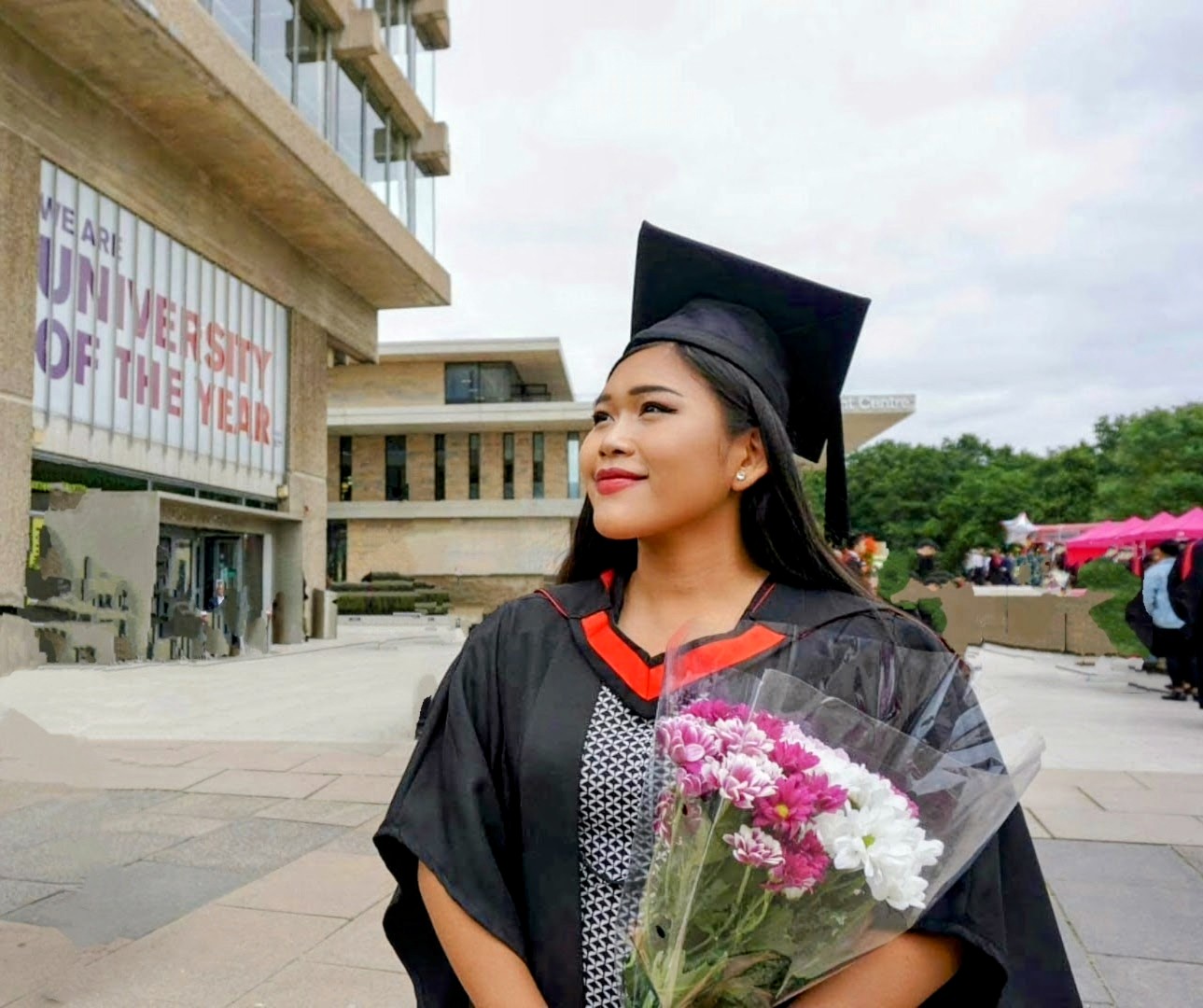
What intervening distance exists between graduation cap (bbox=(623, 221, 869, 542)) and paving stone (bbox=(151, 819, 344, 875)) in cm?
345

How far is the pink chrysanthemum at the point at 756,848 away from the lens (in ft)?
3.53

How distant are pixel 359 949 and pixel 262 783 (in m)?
2.93

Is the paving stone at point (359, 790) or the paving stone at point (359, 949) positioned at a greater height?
the paving stone at point (359, 790)

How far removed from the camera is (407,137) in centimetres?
2348

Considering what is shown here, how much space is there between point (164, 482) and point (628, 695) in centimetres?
1625

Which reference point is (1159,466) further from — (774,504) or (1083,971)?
(774,504)

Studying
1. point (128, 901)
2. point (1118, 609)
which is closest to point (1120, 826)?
point (128, 901)

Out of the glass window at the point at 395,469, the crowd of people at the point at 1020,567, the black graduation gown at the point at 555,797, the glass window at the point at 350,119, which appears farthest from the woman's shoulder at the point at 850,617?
the glass window at the point at 395,469

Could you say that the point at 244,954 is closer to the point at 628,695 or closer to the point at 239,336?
the point at 628,695

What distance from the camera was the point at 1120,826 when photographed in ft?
16.7

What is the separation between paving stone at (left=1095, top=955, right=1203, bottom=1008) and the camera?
9.87 ft

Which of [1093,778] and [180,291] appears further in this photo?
[180,291]

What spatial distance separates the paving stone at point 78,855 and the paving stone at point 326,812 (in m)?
0.63

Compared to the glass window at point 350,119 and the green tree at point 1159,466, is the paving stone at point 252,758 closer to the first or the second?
the glass window at point 350,119
